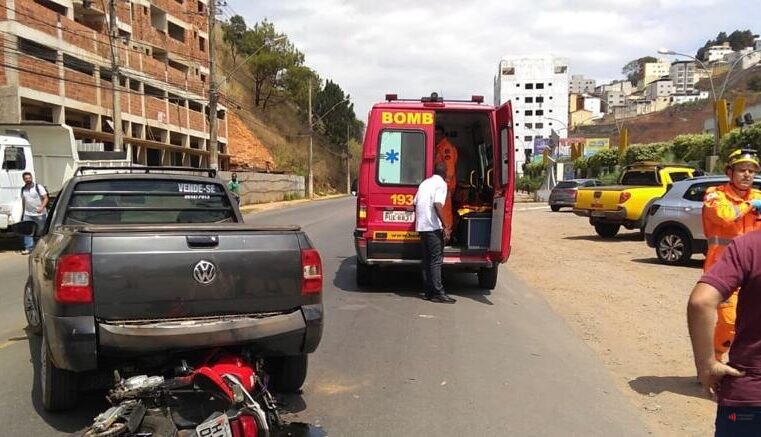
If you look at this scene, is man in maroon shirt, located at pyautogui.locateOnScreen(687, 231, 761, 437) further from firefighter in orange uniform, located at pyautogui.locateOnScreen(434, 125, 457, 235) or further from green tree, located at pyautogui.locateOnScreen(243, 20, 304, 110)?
green tree, located at pyautogui.locateOnScreen(243, 20, 304, 110)

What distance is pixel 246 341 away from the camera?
3.98m

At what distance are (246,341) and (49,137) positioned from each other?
662 inches

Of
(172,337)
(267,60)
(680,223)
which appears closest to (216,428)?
(172,337)

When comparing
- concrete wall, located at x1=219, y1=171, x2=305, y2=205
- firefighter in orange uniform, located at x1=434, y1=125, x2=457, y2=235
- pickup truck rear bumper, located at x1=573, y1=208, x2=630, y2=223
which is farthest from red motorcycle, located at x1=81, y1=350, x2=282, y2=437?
concrete wall, located at x1=219, y1=171, x2=305, y2=205

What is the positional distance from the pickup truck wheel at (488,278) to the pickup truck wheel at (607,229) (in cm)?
947

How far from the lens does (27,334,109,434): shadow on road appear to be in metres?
4.32

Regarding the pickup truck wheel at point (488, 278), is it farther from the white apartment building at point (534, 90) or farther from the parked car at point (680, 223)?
the white apartment building at point (534, 90)

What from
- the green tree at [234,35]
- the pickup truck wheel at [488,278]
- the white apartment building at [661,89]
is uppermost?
Result: the white apartment building at [661,89]

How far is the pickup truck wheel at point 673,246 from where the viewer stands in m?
12.5

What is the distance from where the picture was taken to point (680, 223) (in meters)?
12.5

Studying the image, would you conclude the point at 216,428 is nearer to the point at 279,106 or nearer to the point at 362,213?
the point at 362,213

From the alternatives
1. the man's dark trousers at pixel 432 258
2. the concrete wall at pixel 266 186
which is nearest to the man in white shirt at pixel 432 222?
the man's dark trousers at pixel 432 258

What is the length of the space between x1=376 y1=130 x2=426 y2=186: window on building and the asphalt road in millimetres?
1686

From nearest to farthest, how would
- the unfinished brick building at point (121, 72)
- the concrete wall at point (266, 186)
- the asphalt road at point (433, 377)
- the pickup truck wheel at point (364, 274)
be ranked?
the asphalt road at point (433, 377)
the pickup truck wheel at point (364, 274)
the unfinished brick building at point (121, 72)
the concrete wall at point (266, 186)
